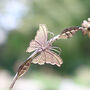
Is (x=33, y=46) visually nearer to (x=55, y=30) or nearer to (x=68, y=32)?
(x=68, y=32)

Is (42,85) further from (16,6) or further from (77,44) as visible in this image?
(16,6)

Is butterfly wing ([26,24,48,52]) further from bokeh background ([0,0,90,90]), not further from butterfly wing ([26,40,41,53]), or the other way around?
bokeh background ([0,0,90,90])

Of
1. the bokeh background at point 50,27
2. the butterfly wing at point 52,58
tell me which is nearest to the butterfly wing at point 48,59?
the butterfly wing at point 52,58

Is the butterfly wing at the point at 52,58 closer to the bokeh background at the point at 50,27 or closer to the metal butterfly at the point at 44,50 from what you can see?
the metal butterfly at the point at 44,50

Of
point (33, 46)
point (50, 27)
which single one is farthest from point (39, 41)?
point (50, 27)

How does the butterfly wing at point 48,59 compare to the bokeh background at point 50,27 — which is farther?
the bokeh background at point 50,27

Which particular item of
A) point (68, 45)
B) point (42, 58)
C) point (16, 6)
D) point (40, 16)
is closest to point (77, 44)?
point (68, 45)
